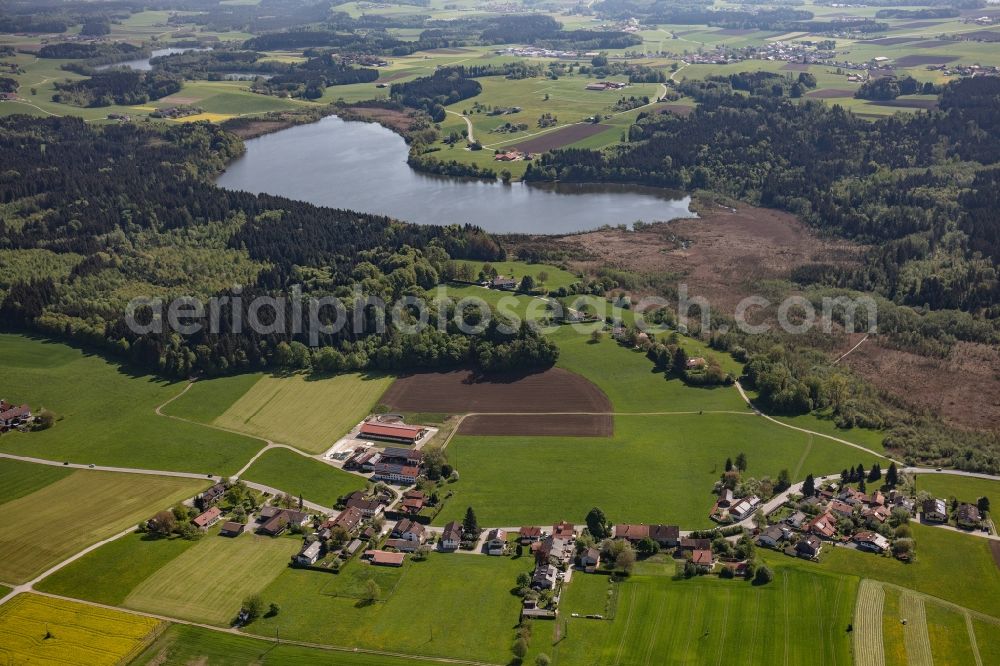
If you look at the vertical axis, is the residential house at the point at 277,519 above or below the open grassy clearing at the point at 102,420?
below

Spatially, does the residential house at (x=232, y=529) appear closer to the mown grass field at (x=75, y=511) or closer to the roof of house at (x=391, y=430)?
the mown grass field at (x=75, y=511)

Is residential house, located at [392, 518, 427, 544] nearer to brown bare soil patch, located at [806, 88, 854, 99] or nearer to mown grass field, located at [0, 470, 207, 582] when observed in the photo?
mown grass field, located at [0, 470, 207, 582]

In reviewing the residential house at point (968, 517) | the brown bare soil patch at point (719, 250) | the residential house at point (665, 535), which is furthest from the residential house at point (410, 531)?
the brown bare soil patch at point (719, 250)

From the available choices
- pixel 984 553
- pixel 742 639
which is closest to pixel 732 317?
pixel 984 553

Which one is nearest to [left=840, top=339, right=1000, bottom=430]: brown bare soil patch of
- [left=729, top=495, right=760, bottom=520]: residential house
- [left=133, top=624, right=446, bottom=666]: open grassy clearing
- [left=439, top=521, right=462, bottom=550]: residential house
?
[left=729, top=495, right=760, bottom=520]: residential house

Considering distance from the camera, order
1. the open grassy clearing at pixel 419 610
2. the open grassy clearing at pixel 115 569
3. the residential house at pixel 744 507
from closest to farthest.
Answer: the open grassy clearing at pixel 419 610 → the open grassy clearing at pixel 115 569 → the residential house at pixel 744 507
